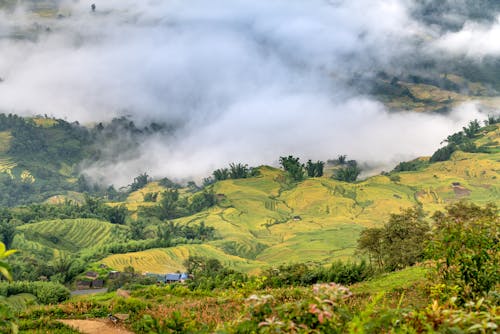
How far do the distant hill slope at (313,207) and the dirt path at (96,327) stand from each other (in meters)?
47.1

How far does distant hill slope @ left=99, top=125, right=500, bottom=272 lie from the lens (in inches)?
2564

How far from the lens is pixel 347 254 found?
61.0m

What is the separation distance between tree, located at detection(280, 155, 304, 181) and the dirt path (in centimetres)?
9237

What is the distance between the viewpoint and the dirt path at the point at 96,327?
1086 centimetres

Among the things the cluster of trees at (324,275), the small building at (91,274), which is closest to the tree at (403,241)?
the cluster of trees at (324,275)

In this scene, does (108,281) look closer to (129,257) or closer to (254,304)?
(129,257)

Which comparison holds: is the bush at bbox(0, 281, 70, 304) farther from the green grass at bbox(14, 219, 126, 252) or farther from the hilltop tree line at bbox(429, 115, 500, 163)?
the hilltop tree line at bbox(429, 115, 500, 163)

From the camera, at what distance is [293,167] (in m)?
105

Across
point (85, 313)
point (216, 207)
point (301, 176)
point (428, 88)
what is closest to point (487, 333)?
point (85, 313)

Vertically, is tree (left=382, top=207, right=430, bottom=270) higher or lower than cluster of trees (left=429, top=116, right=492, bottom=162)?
lower

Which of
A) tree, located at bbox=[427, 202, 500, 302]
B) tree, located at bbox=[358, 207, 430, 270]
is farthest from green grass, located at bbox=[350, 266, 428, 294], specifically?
tree, located at bbox=[427, 202, 500, 302]

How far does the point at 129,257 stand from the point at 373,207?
154 feet

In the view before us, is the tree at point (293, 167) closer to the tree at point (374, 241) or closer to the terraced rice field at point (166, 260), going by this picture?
the terraced rice field at point (166, 260)

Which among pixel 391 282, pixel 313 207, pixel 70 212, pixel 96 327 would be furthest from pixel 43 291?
pixel 313 207
